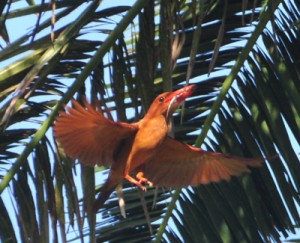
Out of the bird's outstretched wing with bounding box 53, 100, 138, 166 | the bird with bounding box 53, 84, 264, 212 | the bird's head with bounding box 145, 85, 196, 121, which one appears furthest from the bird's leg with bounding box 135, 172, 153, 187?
the bird's head with bounding box 145, 85, 196, 121

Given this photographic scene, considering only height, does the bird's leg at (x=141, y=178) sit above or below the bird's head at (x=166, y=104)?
below

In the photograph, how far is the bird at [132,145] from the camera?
172 inches

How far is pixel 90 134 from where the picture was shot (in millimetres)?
4531

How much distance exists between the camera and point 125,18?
4957 mm

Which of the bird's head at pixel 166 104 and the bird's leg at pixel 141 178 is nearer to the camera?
the bird's head at pixel 166 104

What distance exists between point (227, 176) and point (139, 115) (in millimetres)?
555

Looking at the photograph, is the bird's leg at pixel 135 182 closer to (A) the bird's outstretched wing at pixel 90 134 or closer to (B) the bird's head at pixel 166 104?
(A) the bird's outstretched wing at pixel 90 134

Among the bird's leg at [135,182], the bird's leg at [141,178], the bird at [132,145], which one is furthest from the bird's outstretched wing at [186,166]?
the bird's leg at [135,182]

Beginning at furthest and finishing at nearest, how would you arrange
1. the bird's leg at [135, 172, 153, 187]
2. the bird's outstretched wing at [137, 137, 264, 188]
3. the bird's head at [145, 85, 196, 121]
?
1. the bird's outstretched wing at [137, 137, 264, 188]
2. the bird's leg at [135, 172, 153, 187]
3. the bird's head at [145, 85, 196, 121]

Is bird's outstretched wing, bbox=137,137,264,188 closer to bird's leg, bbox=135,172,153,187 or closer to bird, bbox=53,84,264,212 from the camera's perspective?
bird, bbox=53,84,264,212

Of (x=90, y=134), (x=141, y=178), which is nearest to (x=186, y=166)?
(x=141, y=178)

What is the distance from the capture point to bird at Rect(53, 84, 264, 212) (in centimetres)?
436

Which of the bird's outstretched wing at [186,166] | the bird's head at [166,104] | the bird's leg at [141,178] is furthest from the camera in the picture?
the bird's outstretched wing at [186,166]

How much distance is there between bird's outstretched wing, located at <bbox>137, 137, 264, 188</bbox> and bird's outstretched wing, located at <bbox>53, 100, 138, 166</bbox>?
11.3 inches
